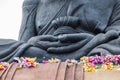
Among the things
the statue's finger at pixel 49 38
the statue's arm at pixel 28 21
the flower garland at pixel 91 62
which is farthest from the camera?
the statue's arm at pixel 28 21

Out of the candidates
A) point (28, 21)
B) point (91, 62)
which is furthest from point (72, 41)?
point (28, 21)

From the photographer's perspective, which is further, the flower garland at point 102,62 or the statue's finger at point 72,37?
the statue's finger at point 72,37

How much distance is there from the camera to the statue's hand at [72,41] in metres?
5.36

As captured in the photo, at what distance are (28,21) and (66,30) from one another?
2.41ft

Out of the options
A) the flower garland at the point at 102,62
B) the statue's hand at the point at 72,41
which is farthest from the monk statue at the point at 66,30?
the flower garland at the point at 102,62

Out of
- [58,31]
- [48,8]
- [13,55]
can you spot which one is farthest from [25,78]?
[48,8]

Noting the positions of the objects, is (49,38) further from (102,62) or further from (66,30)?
(102,62)

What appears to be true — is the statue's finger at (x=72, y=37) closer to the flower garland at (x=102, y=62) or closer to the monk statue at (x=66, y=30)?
the monk statue at (x=66, y=30)

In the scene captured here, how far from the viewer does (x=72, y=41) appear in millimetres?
5430

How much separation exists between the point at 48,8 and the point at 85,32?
61 cm

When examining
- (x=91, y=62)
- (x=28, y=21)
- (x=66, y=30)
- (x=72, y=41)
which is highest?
(x=28, y=21)

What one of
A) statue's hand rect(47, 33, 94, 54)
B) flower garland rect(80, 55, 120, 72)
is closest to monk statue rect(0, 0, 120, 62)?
statue's hand rect(47, 33, 94, 54)

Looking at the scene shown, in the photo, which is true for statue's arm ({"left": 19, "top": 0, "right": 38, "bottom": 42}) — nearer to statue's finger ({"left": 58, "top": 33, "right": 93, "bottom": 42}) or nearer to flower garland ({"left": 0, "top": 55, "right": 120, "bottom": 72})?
statue's finger ({"left": 58, "top": 33, "right": 93, "bottom": 42})

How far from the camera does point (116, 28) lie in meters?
5.78
